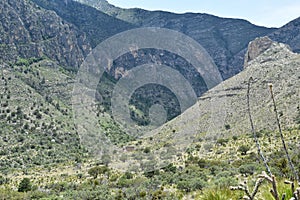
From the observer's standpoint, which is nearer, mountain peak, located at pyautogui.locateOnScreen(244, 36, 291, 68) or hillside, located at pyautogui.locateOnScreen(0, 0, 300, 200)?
hillside, located at pyautogui.locateOnScreen(0, 0, 300, 200)

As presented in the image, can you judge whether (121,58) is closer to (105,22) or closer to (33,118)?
(105,22)

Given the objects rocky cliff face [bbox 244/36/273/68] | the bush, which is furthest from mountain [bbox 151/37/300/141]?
rocky cliff face [bbox 244/36/273/68]

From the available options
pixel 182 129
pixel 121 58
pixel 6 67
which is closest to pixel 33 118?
pixel 6 67

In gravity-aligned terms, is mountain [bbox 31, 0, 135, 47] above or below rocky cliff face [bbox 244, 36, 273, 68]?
above

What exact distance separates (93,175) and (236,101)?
34.1 metres

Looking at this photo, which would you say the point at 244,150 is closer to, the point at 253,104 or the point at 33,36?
the point at 253,104

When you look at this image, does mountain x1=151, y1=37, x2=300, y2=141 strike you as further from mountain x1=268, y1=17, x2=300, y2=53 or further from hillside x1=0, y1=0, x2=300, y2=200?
mountain x1=268, y1=17, x2=300, y2=53

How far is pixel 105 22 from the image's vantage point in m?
178

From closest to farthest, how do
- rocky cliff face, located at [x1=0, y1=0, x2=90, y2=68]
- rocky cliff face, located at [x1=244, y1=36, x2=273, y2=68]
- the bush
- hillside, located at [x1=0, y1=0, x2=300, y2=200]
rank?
hillside, located at [x1=0, y1=0, x2=300, y2=200] < the bush < rocky cliff face, located at [x1=244, y1=36, x2=273, y2=68] < rocky cliff face, located at [x1=0, y1=0, x2=90, y2=68]

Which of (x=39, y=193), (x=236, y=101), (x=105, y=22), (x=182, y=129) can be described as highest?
(x=105, y=22)

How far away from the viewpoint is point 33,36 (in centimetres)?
10831

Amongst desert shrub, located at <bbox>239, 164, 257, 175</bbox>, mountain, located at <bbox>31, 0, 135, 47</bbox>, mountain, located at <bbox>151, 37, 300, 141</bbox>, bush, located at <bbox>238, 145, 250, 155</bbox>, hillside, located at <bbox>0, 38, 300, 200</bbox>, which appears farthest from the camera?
mountain, located at <bbox>31, 0, 135, 47</bbox>

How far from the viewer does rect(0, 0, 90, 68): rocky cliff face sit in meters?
99.6

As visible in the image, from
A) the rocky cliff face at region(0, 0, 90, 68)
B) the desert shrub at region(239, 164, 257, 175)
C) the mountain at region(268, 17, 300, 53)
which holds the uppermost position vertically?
the mountain at region(268, 17, 300, 53)
